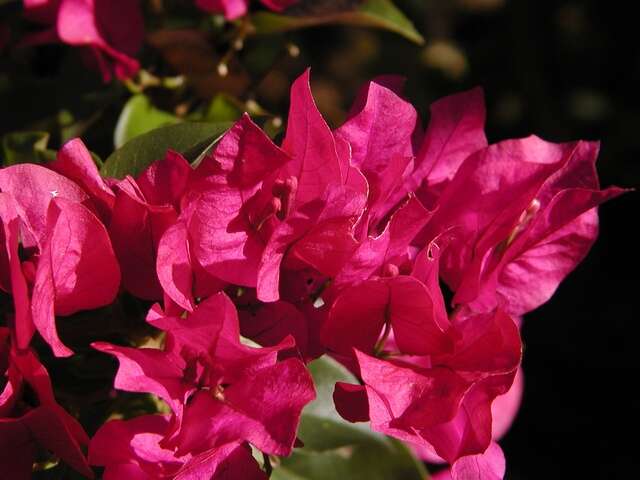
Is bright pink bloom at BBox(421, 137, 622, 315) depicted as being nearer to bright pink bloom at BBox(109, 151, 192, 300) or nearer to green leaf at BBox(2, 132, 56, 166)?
bright pink bloom at BBox(109, 151, 192, 300)

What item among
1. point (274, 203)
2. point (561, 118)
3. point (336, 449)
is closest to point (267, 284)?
point (274, 203)

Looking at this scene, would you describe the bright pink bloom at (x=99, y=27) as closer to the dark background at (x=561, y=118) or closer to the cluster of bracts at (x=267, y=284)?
the cluster of bracts at (x=267, y=284)

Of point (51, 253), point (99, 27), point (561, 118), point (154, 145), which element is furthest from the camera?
point (561, 118)

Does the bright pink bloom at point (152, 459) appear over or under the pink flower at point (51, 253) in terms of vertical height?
under

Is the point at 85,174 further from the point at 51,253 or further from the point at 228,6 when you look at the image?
the point at 228,6

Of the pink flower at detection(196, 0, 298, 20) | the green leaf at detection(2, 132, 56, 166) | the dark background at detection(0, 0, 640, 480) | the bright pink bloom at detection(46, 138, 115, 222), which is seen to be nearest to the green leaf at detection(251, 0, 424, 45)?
the pink flower at detection(196, 0, 298, 20)

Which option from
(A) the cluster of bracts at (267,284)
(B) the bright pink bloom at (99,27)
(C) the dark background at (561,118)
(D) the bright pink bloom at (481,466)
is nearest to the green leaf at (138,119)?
(B) the bright pink bloom at (99,27)
